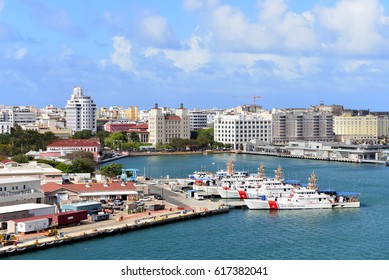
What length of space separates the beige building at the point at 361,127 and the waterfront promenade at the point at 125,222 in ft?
82.0

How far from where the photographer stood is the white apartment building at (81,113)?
35.6 meters

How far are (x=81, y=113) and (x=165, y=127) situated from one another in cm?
599

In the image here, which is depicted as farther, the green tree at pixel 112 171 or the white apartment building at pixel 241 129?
the white apartment building at pixel 241 129

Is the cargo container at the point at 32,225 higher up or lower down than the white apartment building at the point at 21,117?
lower down

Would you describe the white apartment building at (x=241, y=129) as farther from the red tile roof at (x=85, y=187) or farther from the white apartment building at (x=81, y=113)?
the red tile roof at (x=85, y=187)

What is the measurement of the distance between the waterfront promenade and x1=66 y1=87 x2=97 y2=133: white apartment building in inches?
909

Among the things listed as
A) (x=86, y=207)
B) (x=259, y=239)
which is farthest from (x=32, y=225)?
(x=259, y=239)

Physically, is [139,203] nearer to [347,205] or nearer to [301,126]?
[347,205]

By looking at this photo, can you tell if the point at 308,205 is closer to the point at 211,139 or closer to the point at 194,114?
the point at 211,139

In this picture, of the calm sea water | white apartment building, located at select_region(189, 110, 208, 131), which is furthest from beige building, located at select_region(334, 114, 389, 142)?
the calm sea water

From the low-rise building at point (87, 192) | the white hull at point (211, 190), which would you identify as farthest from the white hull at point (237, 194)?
the low-rise building at point (87, 192)

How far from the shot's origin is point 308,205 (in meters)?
12.1

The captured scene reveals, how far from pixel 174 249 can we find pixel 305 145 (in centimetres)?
1968

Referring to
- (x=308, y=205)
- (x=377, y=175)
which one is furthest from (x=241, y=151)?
(x=308, y=205)
